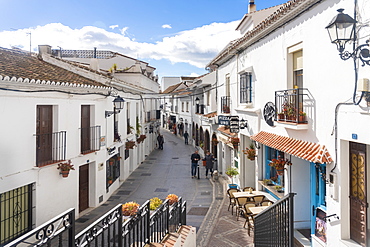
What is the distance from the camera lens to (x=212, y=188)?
53.8 ft

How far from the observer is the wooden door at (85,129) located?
1240 centimetres

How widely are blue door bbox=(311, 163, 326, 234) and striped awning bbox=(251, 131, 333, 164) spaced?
42 centimetres

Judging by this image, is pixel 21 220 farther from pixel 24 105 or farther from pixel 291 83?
pixel 291 83

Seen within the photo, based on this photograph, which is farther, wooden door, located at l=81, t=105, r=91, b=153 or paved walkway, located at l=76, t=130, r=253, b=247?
wooden door, located at l=81, t=105, r=91, b=153

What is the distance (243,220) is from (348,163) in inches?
221

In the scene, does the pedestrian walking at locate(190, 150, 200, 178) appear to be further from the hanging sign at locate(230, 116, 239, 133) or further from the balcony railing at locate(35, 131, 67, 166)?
the balcony railing at locate(35, 131, 67, 166)

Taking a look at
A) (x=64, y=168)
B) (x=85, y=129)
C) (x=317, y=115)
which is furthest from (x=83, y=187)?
(x=317, y=115)

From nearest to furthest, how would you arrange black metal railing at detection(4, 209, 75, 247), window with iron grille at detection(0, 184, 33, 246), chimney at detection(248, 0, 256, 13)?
black metal railing at detection(4, 209, 75, 247) → window with iron grille at detection(0, 184, 33, 246) → chimney at detection(248, 0, 256, 13)

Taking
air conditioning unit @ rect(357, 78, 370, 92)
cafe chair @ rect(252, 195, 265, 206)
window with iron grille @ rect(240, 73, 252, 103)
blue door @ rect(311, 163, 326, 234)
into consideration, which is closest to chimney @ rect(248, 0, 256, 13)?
window with iron grille @ rect(240, 73, 252, 103)

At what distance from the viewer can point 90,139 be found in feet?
41.8

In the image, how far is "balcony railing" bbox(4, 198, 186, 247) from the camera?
327 cm

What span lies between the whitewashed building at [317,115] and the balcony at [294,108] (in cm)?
2

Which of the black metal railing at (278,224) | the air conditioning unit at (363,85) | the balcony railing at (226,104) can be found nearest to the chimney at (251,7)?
the balcony railing at (226,104)

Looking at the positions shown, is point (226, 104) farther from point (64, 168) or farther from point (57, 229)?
point (57, 229)
